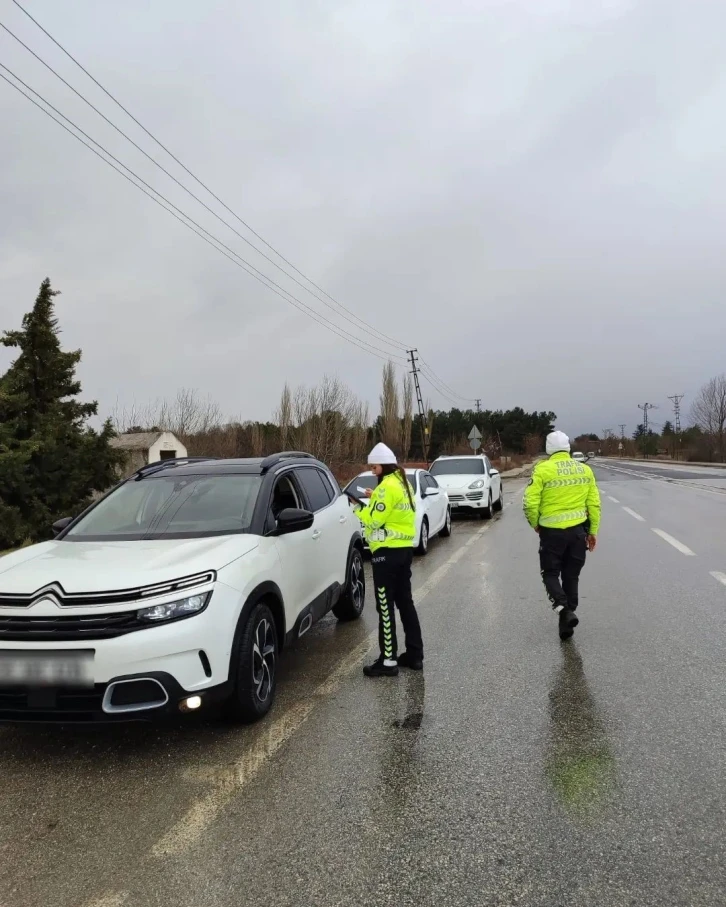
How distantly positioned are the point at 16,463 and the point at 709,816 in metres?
13.2

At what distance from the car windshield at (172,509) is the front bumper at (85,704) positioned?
1274 mm

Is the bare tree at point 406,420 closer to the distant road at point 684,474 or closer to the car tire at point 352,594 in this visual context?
the distant road at point 684,474

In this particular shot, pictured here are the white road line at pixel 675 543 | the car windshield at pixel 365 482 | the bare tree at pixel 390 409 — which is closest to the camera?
the white road line at pixel 675 543

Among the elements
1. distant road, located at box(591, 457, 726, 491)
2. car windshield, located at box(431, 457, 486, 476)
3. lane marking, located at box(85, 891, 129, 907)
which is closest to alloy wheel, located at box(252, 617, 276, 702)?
lane marking, located at box(85, 891, 129, 907)

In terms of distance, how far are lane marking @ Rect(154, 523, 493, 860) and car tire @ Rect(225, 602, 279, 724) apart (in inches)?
6.3

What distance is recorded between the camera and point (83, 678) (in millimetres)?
3377

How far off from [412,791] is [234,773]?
0.95 meters

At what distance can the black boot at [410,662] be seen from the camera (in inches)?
203

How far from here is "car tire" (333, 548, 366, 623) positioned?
6660 mm

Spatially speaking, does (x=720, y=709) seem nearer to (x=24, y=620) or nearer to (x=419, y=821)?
(x=419, y=821)

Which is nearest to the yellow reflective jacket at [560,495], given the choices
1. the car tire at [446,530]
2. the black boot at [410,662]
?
the black boot at [410,662]

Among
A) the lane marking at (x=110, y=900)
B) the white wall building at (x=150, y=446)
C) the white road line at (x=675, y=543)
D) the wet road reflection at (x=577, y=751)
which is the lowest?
the white road line at (x=675, y=543)

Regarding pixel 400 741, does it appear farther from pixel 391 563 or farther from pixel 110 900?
pixel 110 900

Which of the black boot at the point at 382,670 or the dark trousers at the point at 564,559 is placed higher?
the dark trousers at the point at 564,559
